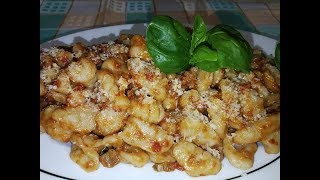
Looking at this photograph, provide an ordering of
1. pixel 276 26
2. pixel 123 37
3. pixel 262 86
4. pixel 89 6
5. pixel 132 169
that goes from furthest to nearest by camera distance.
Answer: pixel 89 6 → pixel 276 26 → pixel 123 37 → pixel 262 86 → pixel 132 169

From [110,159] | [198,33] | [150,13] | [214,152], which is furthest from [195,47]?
[150,13]

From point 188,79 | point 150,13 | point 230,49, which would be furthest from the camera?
point 150,13

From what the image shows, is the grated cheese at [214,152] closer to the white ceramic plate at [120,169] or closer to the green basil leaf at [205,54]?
the white ceramic plate at [120,169]

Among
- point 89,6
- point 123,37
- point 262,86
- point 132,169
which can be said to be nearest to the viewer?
point 132,169

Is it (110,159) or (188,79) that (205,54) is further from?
(110,159)

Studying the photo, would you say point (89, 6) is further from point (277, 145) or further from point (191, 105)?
point (277, 145)

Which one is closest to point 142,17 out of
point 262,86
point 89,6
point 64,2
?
point 89,6
